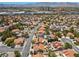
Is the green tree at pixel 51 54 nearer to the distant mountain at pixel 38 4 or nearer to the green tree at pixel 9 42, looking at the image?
the green tree at pixel 9 42

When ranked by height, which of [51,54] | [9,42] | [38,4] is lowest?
[51,54]

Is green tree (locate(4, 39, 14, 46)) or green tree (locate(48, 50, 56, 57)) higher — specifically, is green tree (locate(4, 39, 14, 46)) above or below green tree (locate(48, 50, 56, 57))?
above

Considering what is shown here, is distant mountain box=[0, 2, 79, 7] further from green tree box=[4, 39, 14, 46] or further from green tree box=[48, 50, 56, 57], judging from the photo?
green tree box=[48, 50, 56, 57]

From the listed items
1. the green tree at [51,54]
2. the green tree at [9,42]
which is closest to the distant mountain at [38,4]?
the green tree at [9,42]

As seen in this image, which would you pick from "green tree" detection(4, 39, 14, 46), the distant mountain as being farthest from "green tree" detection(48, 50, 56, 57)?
the distant mountain

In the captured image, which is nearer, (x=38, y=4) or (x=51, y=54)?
(x=51, y=54)

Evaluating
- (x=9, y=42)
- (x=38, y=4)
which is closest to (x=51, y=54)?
(x=9, y=42)

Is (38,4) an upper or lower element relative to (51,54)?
upper

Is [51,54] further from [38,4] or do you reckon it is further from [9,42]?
[38,4]

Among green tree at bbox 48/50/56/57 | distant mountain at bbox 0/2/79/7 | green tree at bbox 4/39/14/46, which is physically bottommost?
green tree at bbox 48/50/56/57

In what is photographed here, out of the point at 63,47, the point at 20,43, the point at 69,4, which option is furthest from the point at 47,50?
the point at 69,4

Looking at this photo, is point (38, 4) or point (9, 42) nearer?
point (9, 42)
